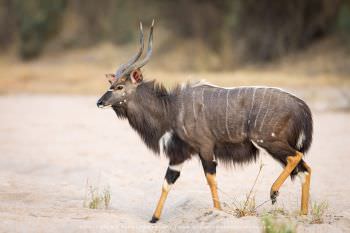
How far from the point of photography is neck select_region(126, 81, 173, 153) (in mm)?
7152

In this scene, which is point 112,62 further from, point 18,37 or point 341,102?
point 341,102

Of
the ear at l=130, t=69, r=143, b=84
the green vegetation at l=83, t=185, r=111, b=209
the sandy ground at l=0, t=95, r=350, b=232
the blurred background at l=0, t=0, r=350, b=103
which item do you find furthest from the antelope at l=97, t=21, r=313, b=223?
the blurred background at l=0, t=0, r=350, b=103

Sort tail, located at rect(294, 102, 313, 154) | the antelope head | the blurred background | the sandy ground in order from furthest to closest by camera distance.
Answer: the blurred background → the antelope head → tail, located at rect(294, 102, 313, 154) → the sandy ground

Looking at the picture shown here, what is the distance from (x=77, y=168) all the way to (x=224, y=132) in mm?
3806

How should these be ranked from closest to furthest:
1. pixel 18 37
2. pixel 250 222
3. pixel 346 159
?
Result: 1. pixel 250 222
2. pixel 346 159
3. pixel 18 37

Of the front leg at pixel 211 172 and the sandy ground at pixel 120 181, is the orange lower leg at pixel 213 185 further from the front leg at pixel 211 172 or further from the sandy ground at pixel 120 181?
the sandy ground at pixel 120 181

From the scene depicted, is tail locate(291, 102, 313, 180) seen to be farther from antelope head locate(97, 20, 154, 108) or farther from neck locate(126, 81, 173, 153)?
antelope head locate(97, 20, 154, 108)

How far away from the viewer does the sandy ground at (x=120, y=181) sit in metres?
6.61

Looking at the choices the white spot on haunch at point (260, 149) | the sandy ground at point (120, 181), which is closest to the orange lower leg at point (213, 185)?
the sandy ground at point (120, 181)

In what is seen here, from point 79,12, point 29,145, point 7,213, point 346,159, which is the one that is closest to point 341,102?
point 346,159

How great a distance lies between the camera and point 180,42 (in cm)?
2561

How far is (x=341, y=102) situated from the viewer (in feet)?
52.9

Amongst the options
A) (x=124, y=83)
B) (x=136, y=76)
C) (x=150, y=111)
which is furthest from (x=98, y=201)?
(x=136, y=76)

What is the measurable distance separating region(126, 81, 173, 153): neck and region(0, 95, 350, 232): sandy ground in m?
0.91
